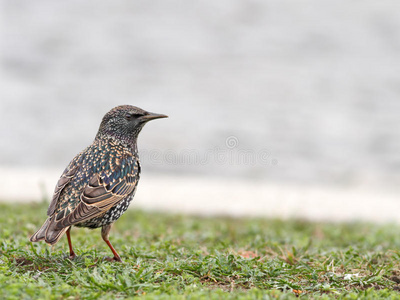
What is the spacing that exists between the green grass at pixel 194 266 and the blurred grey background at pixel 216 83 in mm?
6070

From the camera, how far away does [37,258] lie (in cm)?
518

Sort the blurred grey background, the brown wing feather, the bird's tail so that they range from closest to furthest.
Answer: the bird's tail < the brown wing feather < the blurred grey background

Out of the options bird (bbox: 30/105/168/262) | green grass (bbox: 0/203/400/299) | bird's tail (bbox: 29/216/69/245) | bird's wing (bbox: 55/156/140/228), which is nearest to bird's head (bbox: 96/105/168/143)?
bird (bbox: 30/105/168/262)

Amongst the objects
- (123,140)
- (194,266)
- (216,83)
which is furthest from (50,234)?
(216,83)

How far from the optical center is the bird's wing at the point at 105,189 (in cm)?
496

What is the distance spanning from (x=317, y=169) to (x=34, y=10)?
14.2 metres

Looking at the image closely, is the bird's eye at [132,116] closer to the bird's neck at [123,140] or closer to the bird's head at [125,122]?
the bird's head at [125,122]

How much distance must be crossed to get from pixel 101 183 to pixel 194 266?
114 centimetres

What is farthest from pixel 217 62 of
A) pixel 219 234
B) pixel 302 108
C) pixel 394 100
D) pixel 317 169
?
pixel 219 234

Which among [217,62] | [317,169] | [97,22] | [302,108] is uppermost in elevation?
[97,22]

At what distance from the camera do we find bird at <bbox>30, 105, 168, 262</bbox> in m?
4.96

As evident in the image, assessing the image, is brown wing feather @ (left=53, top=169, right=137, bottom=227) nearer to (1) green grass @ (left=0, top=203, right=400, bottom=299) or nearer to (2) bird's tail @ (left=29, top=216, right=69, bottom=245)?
(2) bird's tail @ (left=29, top=216, right=69, bottom=245)

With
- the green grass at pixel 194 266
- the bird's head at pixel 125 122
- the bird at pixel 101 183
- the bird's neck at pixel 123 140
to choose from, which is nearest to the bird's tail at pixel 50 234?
the bird at pixel 101 183

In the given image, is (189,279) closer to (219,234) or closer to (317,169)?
(219,234)
